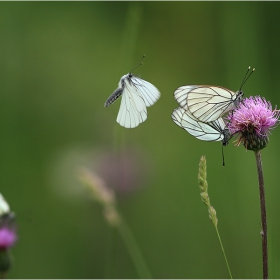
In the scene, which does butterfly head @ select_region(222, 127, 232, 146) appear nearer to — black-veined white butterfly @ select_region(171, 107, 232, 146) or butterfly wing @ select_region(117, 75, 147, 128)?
black-veined white butterfly @ select_region(171, 107, 232, 146)

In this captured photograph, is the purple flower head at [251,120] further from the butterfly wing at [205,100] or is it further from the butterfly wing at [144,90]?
the butterfly wing at [144,90]

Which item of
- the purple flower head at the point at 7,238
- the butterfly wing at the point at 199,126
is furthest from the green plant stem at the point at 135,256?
the butterfly wing at the point at 199,126

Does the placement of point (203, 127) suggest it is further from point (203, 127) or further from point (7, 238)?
point (7, 238)

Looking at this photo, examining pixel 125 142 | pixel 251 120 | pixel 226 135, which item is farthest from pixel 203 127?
pixel 125 142

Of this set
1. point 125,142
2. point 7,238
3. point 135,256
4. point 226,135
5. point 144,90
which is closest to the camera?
point 226,135

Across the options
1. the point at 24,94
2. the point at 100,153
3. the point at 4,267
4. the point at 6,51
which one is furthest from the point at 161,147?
the point at 4,267

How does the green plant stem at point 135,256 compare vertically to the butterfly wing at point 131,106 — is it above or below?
below

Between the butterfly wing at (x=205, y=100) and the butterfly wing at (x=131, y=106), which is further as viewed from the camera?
the butterfly wing at (x=131, y=106)
